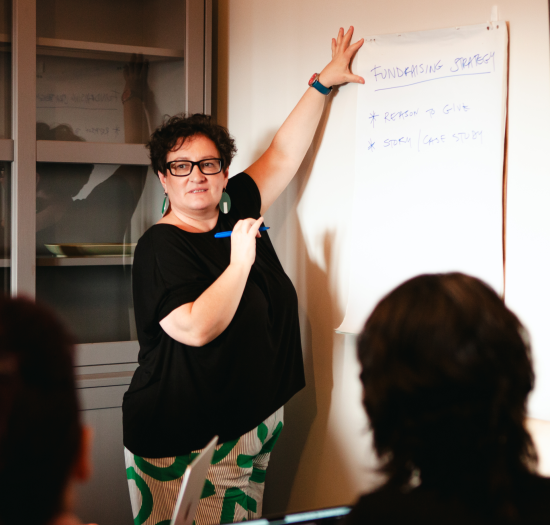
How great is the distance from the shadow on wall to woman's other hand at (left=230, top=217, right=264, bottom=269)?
1.20 feet

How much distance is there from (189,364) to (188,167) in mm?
523

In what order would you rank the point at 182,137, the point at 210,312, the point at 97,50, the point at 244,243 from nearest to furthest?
the point at 210,312, the point at 244,243, the point at 182,137, the point at 97,50

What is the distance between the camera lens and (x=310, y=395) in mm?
1914

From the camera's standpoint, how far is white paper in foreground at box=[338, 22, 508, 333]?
1.38 m

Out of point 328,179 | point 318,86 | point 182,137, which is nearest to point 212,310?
point 182,137

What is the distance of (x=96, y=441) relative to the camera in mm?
1933

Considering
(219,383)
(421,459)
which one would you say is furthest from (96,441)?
(421,459)

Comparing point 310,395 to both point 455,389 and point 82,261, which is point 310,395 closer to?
point 82,261

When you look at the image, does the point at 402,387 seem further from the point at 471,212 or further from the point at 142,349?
the point at 142,349

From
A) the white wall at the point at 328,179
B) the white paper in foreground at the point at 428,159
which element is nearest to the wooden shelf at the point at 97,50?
the white wall at the point at 328,179

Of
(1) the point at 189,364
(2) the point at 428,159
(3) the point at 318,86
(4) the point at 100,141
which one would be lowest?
(1) the point at 189,364

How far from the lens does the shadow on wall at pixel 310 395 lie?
5.91 ft

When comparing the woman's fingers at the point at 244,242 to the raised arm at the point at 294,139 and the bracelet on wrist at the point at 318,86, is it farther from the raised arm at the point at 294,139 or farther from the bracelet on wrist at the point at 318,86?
the bracelet on wrist at the point at 318,86

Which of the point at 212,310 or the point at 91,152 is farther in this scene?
the point at 91,152
